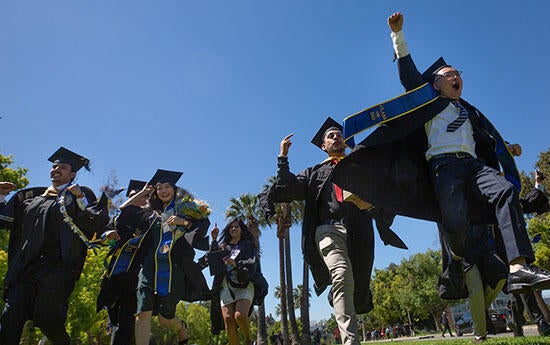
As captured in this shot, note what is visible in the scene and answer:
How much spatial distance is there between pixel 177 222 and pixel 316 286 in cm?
219

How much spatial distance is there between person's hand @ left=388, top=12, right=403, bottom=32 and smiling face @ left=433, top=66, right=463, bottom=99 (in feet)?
2.17

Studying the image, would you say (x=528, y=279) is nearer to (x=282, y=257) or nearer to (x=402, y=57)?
(x=402, y=57)

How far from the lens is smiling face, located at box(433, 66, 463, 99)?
4151 mm

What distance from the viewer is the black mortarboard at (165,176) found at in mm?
6332

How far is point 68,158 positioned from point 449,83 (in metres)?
4.64

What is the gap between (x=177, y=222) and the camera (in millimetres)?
5664

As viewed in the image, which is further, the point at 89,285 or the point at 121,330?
the point at 89,285

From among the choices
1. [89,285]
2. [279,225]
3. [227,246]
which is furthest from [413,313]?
[227,246]

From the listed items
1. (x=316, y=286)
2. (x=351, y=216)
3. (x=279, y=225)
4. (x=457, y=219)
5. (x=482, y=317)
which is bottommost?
(x=482, y=317)

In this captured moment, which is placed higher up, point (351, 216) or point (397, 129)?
point (397, 129)

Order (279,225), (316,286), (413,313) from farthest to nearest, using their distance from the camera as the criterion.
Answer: (413,313), (279,225), (316,286)

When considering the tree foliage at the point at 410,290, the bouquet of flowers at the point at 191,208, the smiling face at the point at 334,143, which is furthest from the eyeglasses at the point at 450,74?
the tree foliage at the point at 410,290

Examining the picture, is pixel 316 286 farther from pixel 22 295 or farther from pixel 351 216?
pixel 22 295

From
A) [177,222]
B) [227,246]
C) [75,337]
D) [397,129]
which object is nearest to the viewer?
[397,129]
